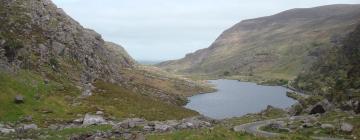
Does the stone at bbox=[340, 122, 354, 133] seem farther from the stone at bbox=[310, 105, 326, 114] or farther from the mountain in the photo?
the mountain

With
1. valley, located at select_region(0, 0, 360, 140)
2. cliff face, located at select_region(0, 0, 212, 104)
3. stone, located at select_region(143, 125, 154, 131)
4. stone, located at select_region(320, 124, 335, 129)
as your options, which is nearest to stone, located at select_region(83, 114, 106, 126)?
valley, located at select_region(0, 0, 360, 140)

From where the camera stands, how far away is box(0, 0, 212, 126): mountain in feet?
262

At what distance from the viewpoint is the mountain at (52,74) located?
3150 inches

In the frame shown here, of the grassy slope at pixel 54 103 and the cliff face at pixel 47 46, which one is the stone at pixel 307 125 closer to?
the grassy slope at pixel 54 103

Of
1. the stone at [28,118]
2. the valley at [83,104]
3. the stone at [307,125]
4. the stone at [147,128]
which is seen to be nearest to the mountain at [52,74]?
the valley at [83,104]

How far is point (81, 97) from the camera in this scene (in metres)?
93.8

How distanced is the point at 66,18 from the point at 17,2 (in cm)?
1661

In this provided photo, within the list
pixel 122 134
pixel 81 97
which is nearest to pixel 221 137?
pixel 122 134

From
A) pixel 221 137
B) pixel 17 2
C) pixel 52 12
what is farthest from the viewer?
pixel 52 12

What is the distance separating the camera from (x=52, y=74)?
97562 millimetres

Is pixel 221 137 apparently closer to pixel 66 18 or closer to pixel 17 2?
pixel 17 2

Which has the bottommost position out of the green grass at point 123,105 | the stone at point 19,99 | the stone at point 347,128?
the green grass at point 123,105

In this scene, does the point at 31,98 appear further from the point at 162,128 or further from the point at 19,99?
the point at 162,128

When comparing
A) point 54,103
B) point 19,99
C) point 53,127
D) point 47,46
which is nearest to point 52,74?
point 47,46
